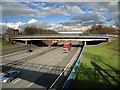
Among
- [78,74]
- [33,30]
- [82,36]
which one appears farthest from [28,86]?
[33,30]

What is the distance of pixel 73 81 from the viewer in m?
26.5

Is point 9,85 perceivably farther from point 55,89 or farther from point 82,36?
point 82,36

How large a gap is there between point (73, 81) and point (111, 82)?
4695mm

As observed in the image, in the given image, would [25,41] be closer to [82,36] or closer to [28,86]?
[82,36]

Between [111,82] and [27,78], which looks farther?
[27,78]

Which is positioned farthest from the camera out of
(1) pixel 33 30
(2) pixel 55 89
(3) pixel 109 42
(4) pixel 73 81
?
(1) pixel 33 30

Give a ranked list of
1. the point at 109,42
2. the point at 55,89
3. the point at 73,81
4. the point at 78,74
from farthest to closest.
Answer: the point at 109,42, the point at 78,74, the point at 73,81, the point at 55,89

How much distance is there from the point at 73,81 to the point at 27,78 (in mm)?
8381

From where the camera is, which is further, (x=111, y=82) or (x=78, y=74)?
(x=78, y=74)

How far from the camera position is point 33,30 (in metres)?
170

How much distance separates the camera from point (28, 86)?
27203 mm

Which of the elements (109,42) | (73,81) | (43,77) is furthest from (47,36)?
(73,81)

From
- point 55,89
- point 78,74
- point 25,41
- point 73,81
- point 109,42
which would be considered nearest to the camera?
point 55,89

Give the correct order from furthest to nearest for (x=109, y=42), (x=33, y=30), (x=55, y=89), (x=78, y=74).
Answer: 1. (x=33, y=30)
2. (x=109, y=42)
3. (x=78, y=74)
4. (x=55, y=89)
